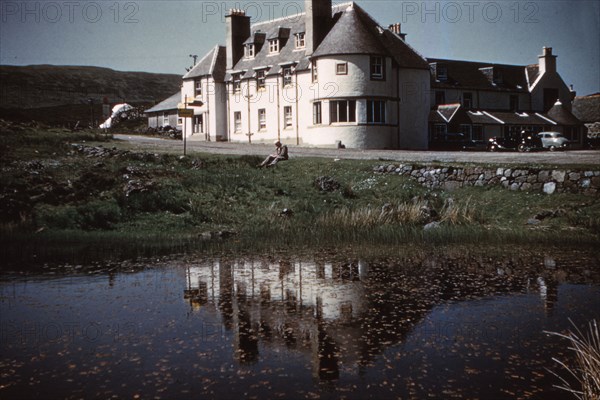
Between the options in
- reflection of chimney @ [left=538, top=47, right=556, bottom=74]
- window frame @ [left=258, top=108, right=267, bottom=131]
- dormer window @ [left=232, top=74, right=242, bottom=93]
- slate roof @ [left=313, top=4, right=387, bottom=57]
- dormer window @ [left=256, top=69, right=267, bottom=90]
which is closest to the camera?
slate roof @ [left=313, top=4, right=387, bottom=57]

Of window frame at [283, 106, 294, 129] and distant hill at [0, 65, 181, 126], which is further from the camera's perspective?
distant hill at [0, 65, 181, 126]

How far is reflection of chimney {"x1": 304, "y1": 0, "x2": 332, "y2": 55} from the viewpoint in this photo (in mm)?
48594

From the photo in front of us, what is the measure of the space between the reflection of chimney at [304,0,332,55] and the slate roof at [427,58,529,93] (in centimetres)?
1628

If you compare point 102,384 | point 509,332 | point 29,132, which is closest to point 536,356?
point 509,332

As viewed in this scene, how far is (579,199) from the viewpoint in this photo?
2138 centimetres

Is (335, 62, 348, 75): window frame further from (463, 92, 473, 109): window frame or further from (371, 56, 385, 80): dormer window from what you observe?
(463, 92, 473, 109): window frame

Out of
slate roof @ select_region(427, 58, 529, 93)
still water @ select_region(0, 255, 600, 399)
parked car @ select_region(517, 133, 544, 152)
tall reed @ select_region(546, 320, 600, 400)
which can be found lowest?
still water @ select_region(0, 255, 600, 399)

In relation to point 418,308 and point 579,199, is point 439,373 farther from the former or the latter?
point 579,199

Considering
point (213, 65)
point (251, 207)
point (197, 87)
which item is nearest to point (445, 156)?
point (251, 207)

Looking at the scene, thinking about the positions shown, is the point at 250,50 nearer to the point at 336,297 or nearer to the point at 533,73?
the point at 533,73

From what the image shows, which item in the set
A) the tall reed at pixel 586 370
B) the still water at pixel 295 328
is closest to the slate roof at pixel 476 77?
the still water at pixel 295 328

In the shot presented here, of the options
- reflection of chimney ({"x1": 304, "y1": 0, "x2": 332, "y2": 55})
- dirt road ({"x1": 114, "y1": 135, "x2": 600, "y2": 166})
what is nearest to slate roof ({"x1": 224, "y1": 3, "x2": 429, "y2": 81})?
reflection of chimney ({"x1": 304, "y1": 0, "x2": 332, "y2": 55})

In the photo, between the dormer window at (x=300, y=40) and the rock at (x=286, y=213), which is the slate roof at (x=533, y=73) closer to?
the dormer window at (x=300, y=40)

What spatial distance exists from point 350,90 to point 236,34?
16797 mm
